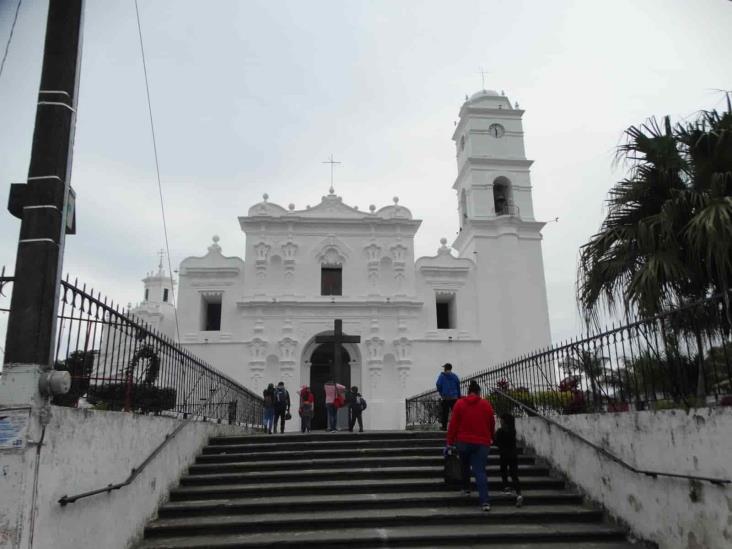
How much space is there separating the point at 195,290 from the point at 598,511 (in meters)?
18.2

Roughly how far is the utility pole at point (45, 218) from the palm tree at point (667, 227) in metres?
5.82

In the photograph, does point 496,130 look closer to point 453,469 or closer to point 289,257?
point 289,257

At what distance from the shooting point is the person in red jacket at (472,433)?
6.92 m

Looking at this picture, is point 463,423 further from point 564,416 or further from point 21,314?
point 21,314

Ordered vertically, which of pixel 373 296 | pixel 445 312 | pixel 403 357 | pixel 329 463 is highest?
pixel 373 296

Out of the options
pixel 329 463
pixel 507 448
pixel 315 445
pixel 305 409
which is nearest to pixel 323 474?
pixel 329 463

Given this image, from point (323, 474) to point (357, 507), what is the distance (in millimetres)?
1059

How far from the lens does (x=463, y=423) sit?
23.4 ft

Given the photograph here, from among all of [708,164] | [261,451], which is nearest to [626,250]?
[708,164]

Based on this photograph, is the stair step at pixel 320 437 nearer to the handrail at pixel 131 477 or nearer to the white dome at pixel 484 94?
the handrail at pixel 131 477

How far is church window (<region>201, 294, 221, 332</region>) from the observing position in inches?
904

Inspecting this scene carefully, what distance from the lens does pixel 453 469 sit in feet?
23.7

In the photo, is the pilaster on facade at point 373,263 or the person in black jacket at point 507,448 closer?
the person in black jacket at point 507,448

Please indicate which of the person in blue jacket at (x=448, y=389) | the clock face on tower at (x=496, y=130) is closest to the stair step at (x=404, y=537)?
the person in blue jacket at (x=448, y=389)
